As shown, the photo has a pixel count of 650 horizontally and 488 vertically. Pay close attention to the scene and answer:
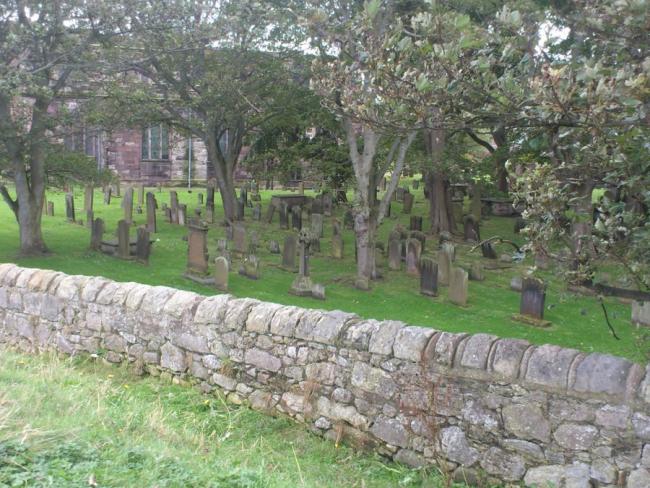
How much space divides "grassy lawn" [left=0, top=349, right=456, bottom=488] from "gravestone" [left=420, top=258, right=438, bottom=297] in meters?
7.91

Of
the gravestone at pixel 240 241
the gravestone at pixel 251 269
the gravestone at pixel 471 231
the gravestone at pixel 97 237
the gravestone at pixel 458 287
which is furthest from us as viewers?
the gravestone at pixel 471 231

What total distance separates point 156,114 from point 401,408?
54.6ft

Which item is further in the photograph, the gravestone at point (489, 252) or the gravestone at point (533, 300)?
the gravestone at point (489, 252)

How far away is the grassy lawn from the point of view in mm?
4059

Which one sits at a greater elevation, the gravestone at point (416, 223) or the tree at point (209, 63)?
the tree at point (209, 63)

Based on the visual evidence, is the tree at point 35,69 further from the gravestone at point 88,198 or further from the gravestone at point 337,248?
the gravestone at point 337,248

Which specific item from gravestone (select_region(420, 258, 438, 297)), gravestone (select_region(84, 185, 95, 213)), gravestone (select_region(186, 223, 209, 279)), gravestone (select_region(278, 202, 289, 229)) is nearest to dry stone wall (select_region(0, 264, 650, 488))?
gravestone (select_region(186, 223, 209, 279))

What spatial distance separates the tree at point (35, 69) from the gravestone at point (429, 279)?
342 inches

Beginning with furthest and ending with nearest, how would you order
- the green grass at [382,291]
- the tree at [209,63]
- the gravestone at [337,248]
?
the gravestone at [337,248], the tree at [209,63], the green grass at [382,291]

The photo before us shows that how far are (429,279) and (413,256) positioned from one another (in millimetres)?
1940

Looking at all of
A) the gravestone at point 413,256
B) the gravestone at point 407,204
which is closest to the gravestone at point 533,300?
the gravestone at point 413,256

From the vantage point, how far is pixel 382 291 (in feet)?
47.3

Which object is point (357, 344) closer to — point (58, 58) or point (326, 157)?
point (58, 58)

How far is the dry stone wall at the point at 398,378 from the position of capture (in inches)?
185
